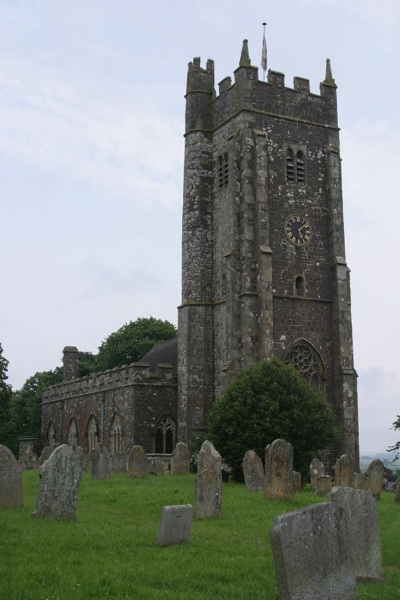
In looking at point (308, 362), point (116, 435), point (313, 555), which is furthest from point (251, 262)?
point (313, 555)

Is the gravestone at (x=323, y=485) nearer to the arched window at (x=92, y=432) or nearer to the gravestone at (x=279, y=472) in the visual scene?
the gravestone at (x=279, y=472)

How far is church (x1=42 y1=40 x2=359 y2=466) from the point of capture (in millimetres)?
32312

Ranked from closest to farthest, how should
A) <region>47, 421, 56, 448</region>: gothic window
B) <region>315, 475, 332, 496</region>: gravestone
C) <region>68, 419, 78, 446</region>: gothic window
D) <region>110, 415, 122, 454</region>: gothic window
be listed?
<region>315, 475, 332, 496</region>: gravestone → <region>110, 415, 122, 454</region>: gothic window → <region>68, 419, 78, 446</region>: gothic window → <region>47, 421, 56, 448</region>: gothic window

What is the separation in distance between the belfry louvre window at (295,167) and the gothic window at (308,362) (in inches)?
292

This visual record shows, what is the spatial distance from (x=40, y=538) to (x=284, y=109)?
2801 cm

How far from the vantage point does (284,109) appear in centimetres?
3503

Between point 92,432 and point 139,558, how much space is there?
30.2 metres

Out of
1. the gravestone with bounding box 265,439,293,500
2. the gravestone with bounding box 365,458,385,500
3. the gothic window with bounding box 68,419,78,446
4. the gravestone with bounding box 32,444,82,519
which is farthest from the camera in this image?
the gothic window with bounding box 68,419,78,446

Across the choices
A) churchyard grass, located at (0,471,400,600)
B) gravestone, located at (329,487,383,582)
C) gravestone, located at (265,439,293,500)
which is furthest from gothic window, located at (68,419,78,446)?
gravestone, located at (329,487,383,582)

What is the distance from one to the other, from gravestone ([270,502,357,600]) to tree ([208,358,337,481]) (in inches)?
658

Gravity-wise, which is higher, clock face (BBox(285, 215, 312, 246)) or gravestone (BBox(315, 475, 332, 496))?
clock face (BBox(285, 215, 312, 246))

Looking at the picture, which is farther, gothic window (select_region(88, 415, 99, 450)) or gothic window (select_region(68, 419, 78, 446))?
gothic window (select_region(68, 419, 78, 446))

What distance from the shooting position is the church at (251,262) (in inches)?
1272

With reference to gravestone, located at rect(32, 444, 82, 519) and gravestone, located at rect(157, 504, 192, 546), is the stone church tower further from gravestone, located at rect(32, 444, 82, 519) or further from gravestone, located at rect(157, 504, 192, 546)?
gravestone, located at rect(157, 504, 192, 546)
